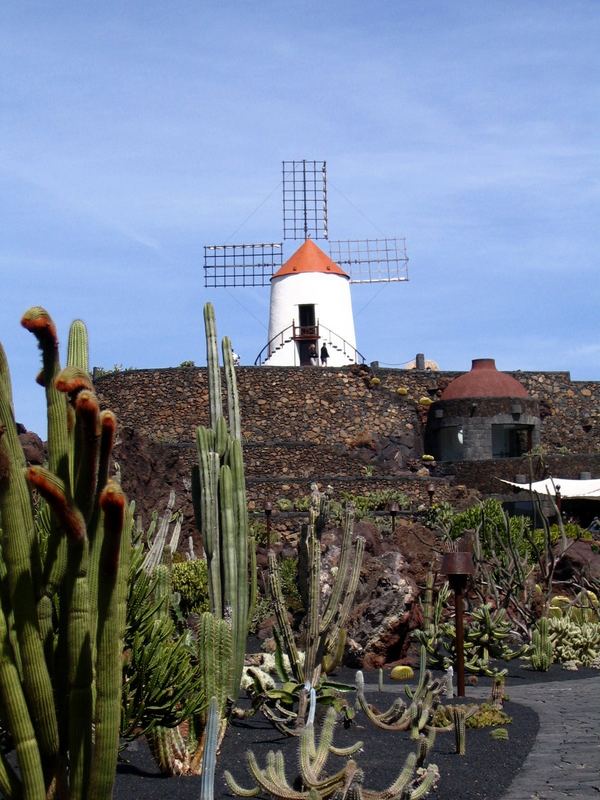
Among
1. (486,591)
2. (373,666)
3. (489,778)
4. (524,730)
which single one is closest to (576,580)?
(486,591)

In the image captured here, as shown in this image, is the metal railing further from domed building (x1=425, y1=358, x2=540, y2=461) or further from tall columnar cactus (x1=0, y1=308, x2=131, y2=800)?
tall columnar cactus (x1=0, y1=308, x2=131, y2=800)

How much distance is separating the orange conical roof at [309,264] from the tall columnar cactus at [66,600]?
3183cm

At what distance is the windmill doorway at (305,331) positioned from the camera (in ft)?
118

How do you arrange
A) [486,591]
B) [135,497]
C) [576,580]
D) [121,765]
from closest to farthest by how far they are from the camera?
[121,765] → [486,591] → [576,580] → [135,497]

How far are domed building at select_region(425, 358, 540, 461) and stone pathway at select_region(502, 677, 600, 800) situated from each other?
711 inches

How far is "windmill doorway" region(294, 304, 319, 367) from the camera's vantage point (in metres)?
35.9

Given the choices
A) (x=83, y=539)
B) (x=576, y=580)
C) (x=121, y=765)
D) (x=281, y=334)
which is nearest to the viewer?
(x=83, y=539)

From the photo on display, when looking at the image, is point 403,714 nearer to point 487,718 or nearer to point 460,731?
point 487,718

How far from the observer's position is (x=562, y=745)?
8.23m

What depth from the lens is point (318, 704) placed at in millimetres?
8977

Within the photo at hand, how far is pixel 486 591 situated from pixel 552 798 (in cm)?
908

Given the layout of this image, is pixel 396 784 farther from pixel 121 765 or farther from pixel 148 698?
pixel 121 765

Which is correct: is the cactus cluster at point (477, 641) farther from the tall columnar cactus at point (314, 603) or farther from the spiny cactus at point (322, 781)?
the spiny cactus at point (322, 781)

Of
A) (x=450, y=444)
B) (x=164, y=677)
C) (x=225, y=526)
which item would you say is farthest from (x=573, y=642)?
(x=450, y=444)
